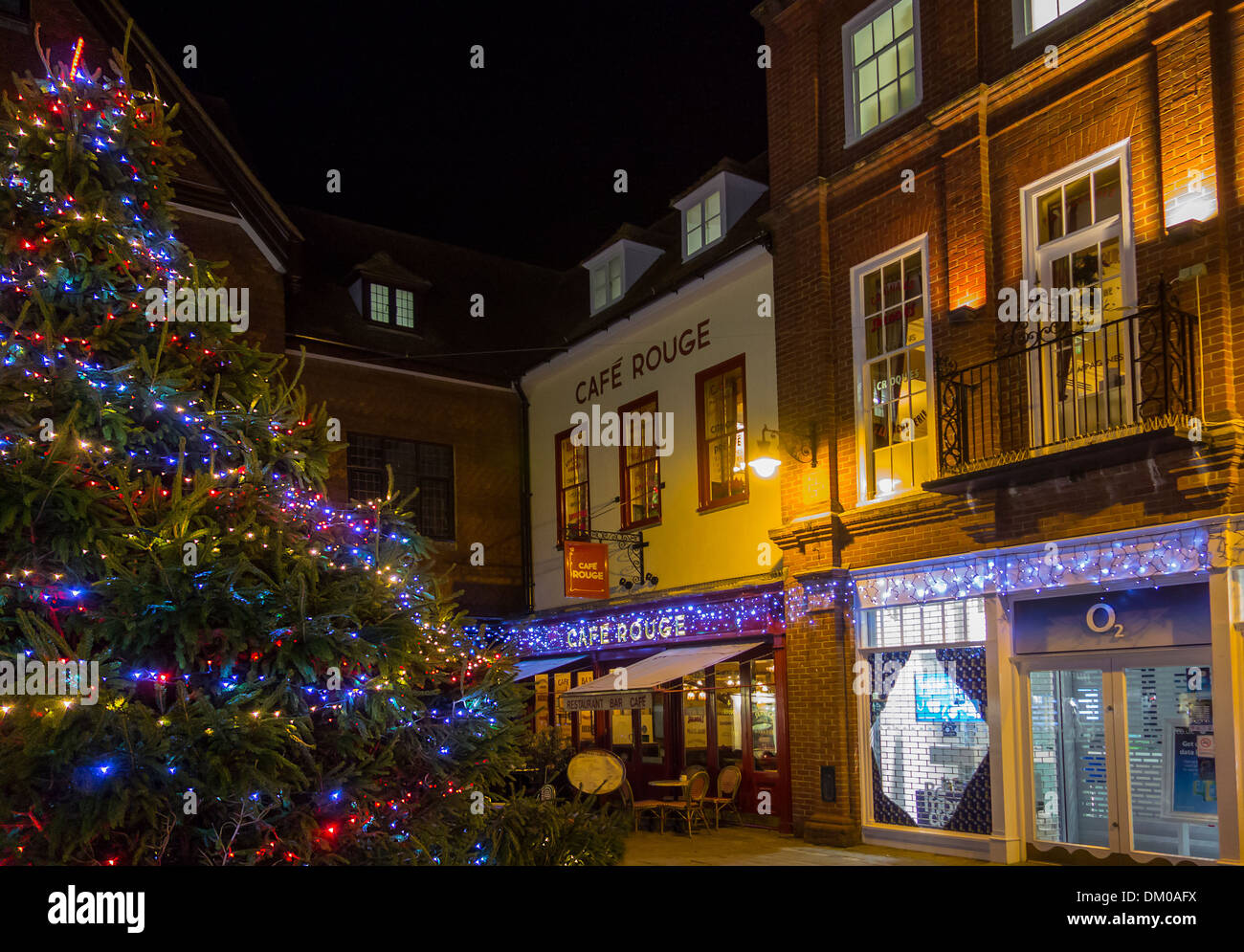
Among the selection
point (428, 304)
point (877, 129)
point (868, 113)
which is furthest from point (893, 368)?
point (428, 304)

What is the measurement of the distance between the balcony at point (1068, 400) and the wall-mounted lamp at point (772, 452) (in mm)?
2024

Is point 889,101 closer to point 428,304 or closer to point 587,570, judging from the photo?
point 587,570

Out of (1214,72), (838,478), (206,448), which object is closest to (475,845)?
(206,448)

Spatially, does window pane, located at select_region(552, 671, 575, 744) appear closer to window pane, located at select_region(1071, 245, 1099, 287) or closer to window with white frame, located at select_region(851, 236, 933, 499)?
window with white frame, located at select_region(851, 236, 933, 499)

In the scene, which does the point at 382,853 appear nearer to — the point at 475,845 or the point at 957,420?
the point at 475,845

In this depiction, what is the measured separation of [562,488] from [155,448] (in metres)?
13.4

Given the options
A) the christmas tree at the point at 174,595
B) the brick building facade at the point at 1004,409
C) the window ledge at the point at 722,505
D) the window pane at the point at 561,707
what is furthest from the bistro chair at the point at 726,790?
the christmas tree at the point at 174,595

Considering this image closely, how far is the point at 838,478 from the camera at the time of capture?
1272 cm

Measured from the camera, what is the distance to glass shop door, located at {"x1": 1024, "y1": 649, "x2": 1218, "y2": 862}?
9.02m

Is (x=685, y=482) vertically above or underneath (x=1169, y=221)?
underneath

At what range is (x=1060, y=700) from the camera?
10281mm

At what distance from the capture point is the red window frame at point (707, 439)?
576 inches

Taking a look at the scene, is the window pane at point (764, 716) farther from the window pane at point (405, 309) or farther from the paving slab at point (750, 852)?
the window pane at point (405, 309)
